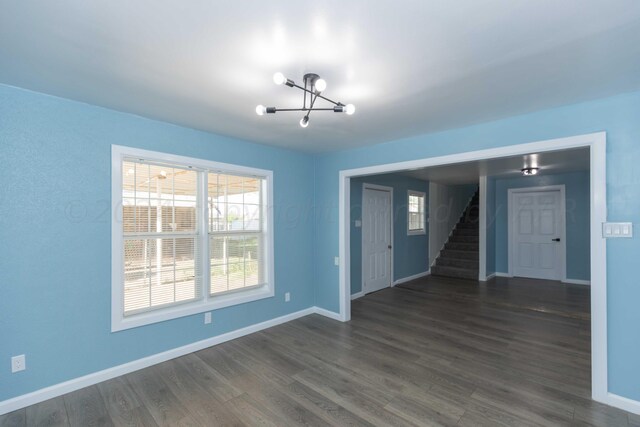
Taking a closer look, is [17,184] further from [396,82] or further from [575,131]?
[575,131]

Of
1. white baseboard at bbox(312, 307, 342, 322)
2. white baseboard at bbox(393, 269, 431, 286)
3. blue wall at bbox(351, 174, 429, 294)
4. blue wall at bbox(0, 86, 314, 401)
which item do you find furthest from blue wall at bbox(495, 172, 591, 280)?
blue wall at bbox(0, 86, 314, 401)

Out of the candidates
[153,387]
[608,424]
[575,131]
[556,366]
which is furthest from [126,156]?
[556,366]

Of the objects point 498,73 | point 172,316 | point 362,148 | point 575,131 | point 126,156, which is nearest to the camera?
point 498,73

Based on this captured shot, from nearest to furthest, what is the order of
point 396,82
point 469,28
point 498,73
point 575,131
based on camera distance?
point 469,28 < point 498,73 < point 396,82 < point 575,131

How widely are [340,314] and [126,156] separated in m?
3.25

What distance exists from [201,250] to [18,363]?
5.42 ft

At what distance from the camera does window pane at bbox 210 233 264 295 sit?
3588mm

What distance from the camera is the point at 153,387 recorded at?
2.62 metres

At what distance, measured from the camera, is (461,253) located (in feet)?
25.1

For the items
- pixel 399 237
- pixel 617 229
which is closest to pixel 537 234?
pixel 399 237

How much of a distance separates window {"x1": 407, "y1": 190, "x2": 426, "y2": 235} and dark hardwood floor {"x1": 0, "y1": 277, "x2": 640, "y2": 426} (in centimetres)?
288

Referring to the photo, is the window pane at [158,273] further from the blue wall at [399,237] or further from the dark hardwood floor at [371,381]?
the blue wall at [399,237]

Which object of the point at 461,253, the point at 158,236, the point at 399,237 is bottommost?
the point at 461,253

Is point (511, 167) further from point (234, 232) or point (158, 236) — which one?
point (158, 236)
